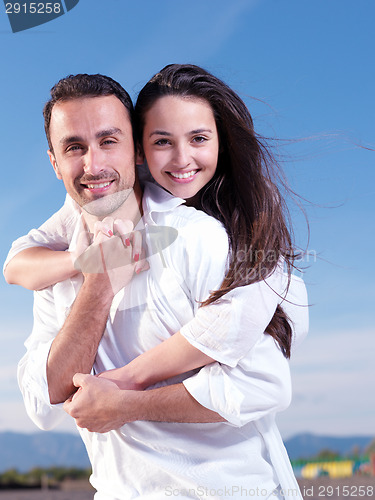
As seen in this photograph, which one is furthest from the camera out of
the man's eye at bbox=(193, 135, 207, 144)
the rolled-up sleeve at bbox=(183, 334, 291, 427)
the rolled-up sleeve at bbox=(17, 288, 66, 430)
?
Result: the man's eye at bbox=(193, 135, 207, 144)

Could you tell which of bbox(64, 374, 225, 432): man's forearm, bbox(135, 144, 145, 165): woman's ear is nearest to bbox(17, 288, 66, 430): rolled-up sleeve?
bbox(64, 374, 225, 432): man's forearm

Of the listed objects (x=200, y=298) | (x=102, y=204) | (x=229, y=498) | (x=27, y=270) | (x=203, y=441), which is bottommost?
(x=229, y=498)

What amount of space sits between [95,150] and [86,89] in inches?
5.5

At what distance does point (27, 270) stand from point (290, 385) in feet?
2.19

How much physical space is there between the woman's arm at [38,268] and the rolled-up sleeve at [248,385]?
402mm

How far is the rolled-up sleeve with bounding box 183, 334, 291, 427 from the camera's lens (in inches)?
45.0

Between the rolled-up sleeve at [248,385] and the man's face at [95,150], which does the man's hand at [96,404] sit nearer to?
the rolled-up sleeve at [248,385]

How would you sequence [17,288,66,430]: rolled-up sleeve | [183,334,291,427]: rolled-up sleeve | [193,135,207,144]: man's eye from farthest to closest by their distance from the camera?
[193,135,207,144]: man's eye, [17,288,66,430]: rolled-up sleeve, [183,334,291,427]: rolled-up sleeve

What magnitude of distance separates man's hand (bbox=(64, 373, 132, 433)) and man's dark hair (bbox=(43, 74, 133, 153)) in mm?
604

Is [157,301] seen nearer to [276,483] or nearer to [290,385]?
Answer: [290,385]

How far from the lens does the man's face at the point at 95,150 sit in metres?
1.29

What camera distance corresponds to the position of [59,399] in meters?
1.25

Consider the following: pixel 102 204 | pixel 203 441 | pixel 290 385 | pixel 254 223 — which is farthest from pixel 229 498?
pixel 102 204

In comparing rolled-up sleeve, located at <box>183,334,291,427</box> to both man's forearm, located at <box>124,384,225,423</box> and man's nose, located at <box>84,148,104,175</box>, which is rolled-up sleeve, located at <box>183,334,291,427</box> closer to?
man's forearm, located at <box>124,384,225,423</box>
